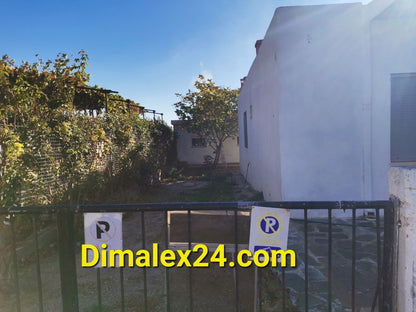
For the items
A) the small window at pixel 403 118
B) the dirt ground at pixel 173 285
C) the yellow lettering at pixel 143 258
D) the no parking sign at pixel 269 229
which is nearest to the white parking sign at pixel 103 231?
the yellow lettering at pixel 143 258

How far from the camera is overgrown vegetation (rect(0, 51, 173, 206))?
12.0 feet

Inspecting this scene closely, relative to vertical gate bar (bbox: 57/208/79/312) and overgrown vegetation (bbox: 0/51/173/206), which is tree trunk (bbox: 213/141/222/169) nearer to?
overgrown vegetation (bbox: 0/51/173/206)

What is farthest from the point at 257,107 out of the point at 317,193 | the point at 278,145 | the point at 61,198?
the point at 61,198

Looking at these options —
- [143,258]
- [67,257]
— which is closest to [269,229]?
[143,258]

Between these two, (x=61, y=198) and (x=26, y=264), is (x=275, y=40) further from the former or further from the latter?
(x=26, y=264)

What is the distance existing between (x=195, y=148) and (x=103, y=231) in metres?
16.1

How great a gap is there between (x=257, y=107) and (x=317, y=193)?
3234 mm

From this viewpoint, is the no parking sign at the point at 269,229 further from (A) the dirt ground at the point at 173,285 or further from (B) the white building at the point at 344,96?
(B) the white building at the point at 344,96

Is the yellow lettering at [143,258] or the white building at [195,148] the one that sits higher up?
the white building at [195,148]

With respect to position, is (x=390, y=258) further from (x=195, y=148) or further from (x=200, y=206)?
(x=195, y=148)

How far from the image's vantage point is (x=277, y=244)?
5.87ft

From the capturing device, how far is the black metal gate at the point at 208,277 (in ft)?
5.80

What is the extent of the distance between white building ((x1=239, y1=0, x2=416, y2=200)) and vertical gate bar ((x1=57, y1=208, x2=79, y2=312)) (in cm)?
404

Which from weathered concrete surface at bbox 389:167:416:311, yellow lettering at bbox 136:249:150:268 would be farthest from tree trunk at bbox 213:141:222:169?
weathered concrete surface at bbox 389:167:416:311
